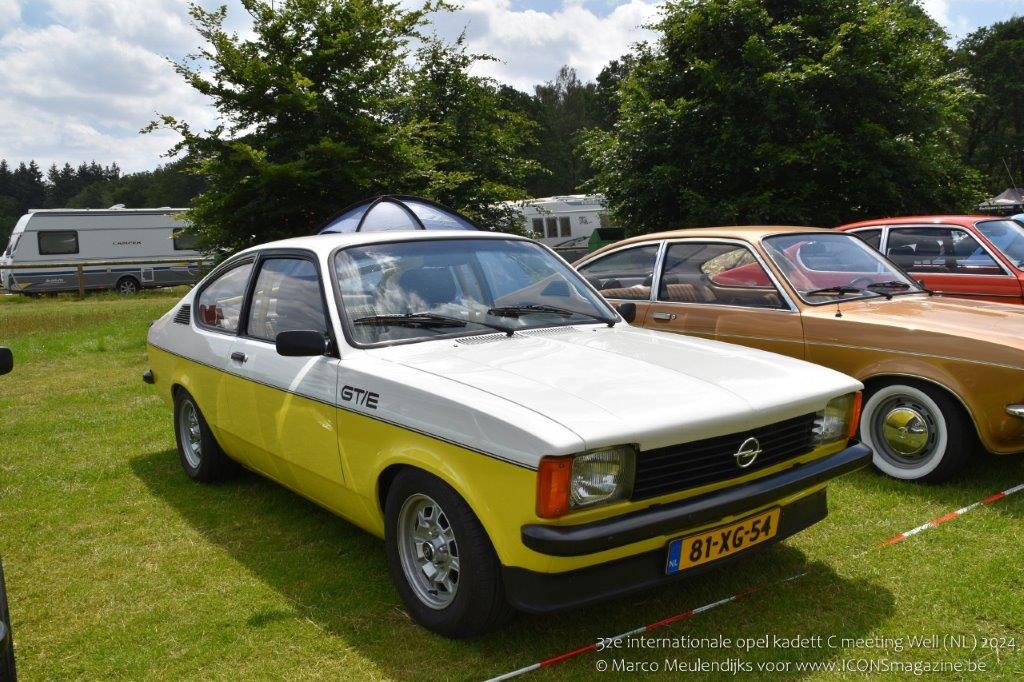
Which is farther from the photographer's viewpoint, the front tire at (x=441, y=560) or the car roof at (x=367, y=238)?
the car roof at (x=367, y=238)

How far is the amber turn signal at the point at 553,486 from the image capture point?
2.59 m

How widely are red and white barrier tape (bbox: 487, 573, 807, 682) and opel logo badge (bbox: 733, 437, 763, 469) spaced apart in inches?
28.3

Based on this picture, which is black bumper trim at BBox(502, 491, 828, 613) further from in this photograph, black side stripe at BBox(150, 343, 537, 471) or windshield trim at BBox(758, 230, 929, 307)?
windshield trim at BBox(758, 230, 929, 307)

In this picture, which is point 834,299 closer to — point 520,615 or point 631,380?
point 631,380

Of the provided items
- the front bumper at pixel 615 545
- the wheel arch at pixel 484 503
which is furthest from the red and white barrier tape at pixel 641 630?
the wheel arch at pixel 484 503

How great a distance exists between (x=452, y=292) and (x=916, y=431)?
2.94 meters

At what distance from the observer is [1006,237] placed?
8094mm

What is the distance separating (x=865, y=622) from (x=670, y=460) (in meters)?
1.16

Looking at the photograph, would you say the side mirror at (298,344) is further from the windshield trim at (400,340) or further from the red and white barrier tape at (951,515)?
the red and white barrier tape at (951,515)

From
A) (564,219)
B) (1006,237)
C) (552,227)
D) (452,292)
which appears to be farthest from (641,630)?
(552,227)

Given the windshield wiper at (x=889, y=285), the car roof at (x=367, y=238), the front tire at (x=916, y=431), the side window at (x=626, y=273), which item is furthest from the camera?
the side window at (x=626, y=273)

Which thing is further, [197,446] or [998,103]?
[998,103]

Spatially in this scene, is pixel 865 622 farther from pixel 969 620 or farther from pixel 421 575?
pixel 421 575

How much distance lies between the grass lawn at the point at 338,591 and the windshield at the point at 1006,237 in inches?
137
